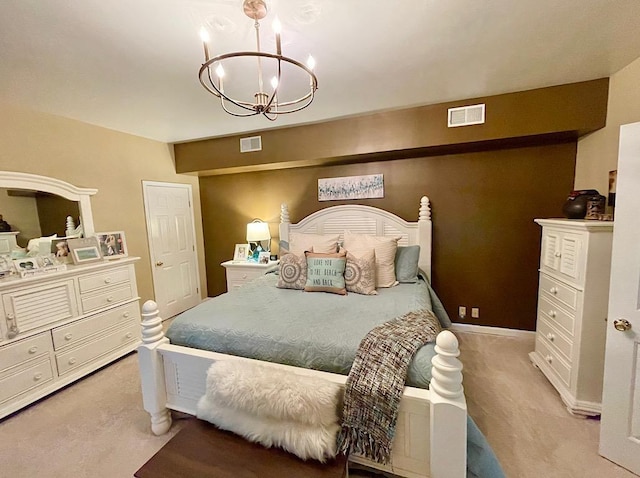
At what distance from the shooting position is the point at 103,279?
107 inches

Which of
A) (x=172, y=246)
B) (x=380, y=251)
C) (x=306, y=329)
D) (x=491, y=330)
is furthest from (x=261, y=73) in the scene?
(x=491, y=330)

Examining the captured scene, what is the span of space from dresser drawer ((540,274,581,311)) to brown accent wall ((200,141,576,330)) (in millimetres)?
584

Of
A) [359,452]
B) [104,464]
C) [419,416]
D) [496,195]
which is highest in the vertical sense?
[496,195]

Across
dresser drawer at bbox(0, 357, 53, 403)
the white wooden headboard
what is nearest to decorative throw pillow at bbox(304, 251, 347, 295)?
the white wooden headboard

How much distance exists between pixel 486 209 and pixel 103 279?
3.95 m

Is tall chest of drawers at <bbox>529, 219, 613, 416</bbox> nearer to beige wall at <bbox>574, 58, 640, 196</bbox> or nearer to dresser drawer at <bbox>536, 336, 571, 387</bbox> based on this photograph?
dresser drawer at <bbox>536, 336, 571, 387</bbox>

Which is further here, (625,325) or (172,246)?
(172,246)

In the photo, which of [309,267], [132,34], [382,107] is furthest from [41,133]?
[382,107]

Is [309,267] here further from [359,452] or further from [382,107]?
[382,107]

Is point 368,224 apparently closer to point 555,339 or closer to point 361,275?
point 361,275

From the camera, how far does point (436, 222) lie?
3197mm

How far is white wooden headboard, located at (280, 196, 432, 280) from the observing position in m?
3.12

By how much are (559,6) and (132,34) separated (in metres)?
2.27

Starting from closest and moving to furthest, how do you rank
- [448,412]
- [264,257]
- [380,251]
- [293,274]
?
[448,412]
[293,274]
[380,251]
[264,257]
